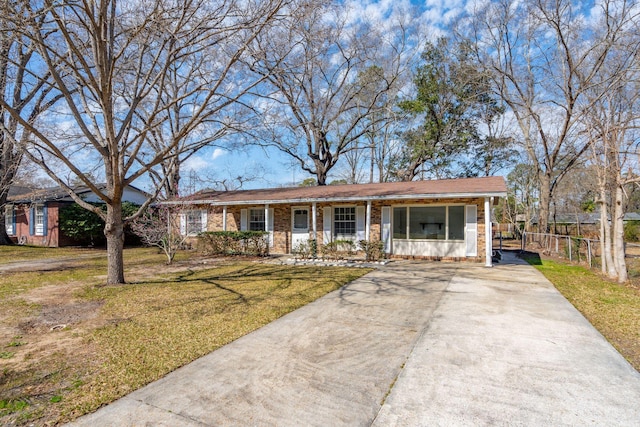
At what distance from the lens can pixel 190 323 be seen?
16.4 feet

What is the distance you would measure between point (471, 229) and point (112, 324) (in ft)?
35.5

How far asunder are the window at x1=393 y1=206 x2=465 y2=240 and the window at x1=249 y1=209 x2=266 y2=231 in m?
6.36

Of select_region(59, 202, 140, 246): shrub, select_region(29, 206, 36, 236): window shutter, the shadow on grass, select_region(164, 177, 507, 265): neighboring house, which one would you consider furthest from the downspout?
select_region(29, 206, 36, 236): window shutter

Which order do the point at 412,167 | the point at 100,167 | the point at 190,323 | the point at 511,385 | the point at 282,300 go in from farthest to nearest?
the point at 412,167 < the point at 100,167 < the point at 282,300 < the point at 190,323 < the point at 511,385

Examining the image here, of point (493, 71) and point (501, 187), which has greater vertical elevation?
point (493, 71)

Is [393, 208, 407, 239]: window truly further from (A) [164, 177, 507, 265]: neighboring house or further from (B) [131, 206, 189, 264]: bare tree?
(B) [131, 206, 189, 264]: bare tree

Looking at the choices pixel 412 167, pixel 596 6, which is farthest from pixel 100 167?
pixel 596 6

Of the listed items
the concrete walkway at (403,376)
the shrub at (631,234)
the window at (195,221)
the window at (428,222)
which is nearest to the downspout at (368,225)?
the window at (428,222)

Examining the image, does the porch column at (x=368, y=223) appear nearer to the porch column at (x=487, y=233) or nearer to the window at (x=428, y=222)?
the window at (x=428, y=222)

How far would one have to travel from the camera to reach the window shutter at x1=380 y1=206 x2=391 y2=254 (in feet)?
42.1

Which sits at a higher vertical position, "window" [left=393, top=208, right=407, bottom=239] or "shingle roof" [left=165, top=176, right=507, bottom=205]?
"shingle roof" [left=165, top=176, right=507, bottom=205]

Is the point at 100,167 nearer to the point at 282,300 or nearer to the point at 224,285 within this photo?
the point at 224,285

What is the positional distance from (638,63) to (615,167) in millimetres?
7209

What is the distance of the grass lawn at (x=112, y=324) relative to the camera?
303 cm
